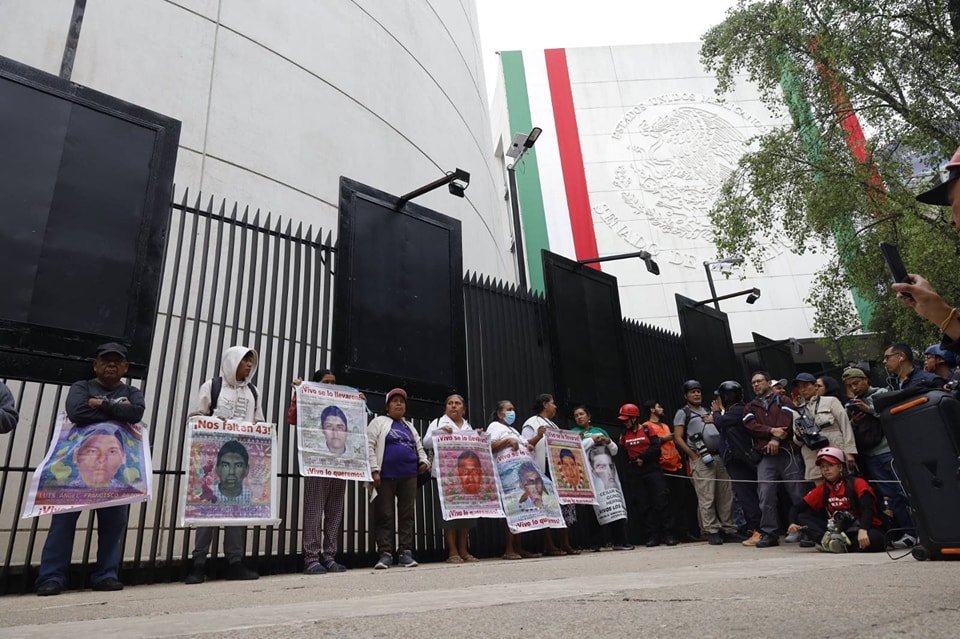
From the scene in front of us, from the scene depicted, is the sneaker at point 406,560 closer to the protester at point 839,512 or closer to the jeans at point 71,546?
the jeans at point 71,546

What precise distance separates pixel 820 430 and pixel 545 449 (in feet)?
9.33

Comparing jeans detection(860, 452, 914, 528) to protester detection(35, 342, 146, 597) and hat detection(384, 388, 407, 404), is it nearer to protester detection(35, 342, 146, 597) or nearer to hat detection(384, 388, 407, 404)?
hat detection(384, 388, 407, 404)

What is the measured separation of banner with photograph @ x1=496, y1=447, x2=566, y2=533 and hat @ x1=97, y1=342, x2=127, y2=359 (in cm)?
370

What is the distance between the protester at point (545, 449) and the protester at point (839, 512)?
2344mm

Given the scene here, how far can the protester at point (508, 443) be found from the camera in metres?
7.04

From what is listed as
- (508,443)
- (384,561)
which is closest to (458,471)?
(508,443)

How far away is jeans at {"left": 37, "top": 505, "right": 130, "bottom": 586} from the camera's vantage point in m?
4.44

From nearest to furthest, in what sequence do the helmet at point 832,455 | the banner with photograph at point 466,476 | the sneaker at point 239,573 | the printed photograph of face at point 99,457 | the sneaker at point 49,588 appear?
the sneaker at point 49,588 < the printed photograph of face at point 99,457 < the sneaker at point 239,573 < the helmet at point 832,455 < the banner with photograph at point 466,476

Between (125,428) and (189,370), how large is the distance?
0.94 meters

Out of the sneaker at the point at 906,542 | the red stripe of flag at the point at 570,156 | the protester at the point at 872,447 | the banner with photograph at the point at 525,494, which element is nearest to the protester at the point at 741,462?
the protester at the point at 872,447

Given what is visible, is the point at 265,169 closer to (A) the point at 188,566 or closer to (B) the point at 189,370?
(B) the point at 189,370

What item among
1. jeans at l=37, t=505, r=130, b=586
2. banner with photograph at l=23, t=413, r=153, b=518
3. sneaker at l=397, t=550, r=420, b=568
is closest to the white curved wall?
banner with photograph at l=23, t=413, r=153, b=518

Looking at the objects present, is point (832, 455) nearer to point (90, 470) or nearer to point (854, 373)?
point (854, 373)

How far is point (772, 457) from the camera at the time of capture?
24.6ft
